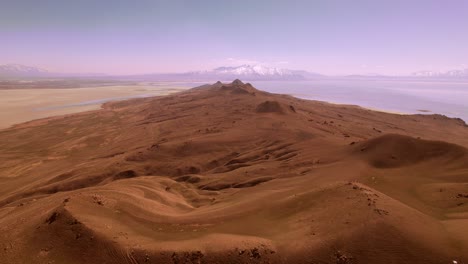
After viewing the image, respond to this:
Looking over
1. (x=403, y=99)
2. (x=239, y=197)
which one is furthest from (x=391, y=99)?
(x=239, y=197)

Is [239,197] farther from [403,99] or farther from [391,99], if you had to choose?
[403,99]

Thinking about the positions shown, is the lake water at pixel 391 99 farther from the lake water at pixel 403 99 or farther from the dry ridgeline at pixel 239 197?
the dry ridgeline at pixel 239 197

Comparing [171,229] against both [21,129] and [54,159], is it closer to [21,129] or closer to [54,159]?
[54,159]

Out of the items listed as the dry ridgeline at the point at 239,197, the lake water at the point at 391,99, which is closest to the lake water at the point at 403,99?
the lake water at the point at 391,99

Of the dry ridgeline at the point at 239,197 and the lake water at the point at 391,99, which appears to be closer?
the dry ridgeline at the point at 239,197

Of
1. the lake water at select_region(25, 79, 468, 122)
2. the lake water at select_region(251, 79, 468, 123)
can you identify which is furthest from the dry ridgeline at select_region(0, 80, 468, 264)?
the lake water at select_region(251, 79, 468, 123)

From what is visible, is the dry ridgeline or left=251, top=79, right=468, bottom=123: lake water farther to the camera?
left=251, top=79, right=468, bottom=123: lake water

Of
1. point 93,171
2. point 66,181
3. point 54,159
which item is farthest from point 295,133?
point 54,159

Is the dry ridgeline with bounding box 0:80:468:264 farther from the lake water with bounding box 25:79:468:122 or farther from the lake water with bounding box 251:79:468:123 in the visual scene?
the lake water with bounding box 251:79:468:123
